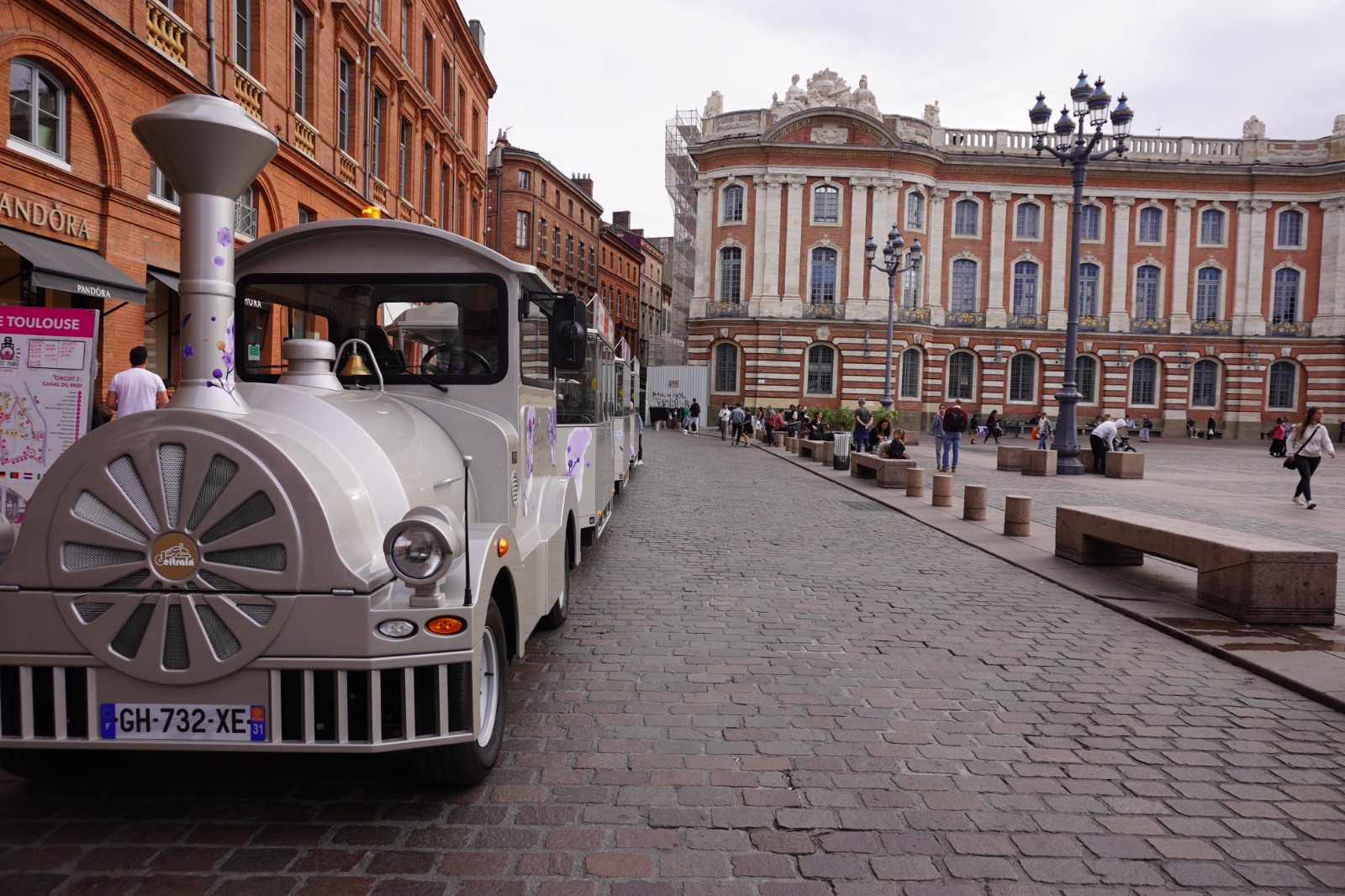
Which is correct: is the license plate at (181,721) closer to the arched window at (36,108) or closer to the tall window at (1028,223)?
the arched window at (36,108)

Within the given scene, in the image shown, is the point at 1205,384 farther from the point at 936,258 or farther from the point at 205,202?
the point at 205,202

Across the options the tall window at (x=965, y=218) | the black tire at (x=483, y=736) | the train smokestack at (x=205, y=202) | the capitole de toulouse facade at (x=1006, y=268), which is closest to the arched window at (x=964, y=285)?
the capitole de toulouse facade at (x=1006, y=268)

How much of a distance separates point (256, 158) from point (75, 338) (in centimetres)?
327

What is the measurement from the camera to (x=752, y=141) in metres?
47.1

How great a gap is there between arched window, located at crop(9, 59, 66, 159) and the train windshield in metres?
9.39

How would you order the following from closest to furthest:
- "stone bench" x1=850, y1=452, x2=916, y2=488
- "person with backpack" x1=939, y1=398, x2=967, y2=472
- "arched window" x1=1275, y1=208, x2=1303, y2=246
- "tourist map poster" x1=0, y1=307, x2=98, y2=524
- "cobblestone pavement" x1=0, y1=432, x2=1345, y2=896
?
"cobblestone pavement" x1=0, y1=432, x2=1345, y2=896 → "tourist map poster" x1=0, y1=307, x2=98, y2=524 → "stone bench" x1=850, y1=452, x2=916, y2=488 → "person with backpack" x1=939, y1=398, x2=967, y2=472 → "arched window" x1=1275, y1=208, x2=1303, y2=246

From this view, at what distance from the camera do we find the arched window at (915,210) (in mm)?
48062

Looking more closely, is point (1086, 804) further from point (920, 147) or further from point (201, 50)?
point (920, 147)

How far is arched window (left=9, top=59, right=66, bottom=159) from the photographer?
1121 centimetres

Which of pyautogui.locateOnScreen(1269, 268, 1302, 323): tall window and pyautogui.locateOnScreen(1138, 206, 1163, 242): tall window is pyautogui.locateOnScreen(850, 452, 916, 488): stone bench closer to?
pyautogui.locateOnScreen(1138, 206, 1163, 242): tall window

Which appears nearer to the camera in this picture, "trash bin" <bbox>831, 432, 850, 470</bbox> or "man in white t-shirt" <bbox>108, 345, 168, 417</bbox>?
"man in white t-shirt" <bbox>108, 345, 168, 417</bbox>

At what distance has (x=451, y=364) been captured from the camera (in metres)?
4.79

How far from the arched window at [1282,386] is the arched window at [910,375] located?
2084 cm

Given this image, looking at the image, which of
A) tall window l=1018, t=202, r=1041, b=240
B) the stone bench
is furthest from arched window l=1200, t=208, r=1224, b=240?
the stone bench
